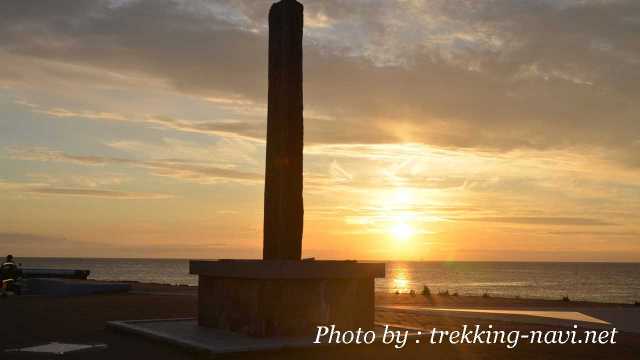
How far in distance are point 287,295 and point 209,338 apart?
1.70 meters

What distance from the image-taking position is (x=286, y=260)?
15375 millimetres

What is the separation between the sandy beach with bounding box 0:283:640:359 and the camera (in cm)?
1369

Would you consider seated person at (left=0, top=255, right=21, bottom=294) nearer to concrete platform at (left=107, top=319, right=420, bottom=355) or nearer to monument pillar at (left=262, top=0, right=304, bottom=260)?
concrete platform at (left=107, top=319, right=420, bottom=355)

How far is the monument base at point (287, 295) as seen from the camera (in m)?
15.0

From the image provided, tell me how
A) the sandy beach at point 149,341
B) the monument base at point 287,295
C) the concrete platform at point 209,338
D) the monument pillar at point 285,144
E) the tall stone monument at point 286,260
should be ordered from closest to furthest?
the concrete platform at point 209,338, the sandy beach at point 149,341, the monument base at point 287,295, the tall stone monument at point 286,260, the monument pillar at point 285,144

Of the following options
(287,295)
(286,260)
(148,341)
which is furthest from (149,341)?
(286,260)

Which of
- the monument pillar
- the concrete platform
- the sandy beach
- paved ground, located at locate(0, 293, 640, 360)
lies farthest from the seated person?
the monument pillar

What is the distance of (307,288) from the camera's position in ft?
50.6

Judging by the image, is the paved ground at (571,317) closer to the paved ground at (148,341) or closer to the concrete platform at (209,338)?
the paved ground at (148,341)

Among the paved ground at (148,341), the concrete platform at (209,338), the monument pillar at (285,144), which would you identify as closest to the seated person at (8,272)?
the paved ground at (148,341)

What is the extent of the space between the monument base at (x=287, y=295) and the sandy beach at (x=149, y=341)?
1413 millimetres

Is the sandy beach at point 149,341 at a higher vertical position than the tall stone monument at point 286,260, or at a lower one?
lower

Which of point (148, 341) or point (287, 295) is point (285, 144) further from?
point (148, 341)

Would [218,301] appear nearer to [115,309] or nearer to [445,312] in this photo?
[115,309]
